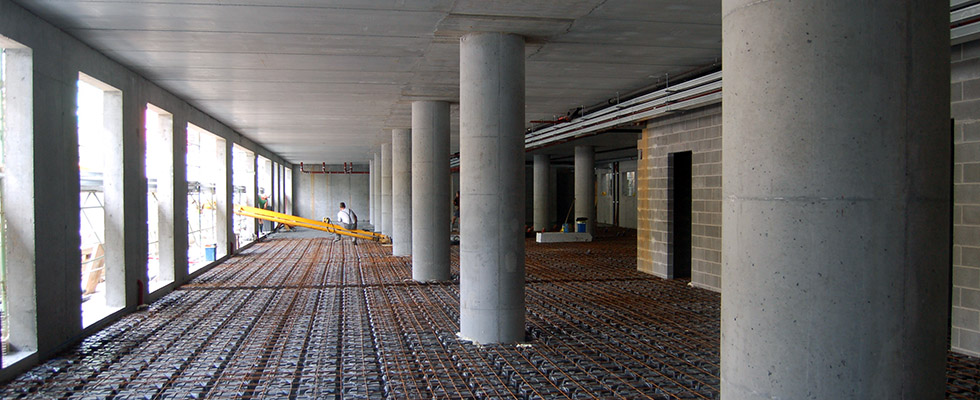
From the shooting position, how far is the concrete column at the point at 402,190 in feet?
58.4

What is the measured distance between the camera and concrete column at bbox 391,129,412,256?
17.8 metres

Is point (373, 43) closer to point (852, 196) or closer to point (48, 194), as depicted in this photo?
point (48, 194)

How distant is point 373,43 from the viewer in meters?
8.43

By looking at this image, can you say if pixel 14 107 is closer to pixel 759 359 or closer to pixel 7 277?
pixel 7 277

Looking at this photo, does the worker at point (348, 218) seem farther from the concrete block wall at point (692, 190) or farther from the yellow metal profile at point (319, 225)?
the concrete block wall at point (692, 190)

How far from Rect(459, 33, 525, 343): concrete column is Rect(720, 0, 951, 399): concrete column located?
4811 mm

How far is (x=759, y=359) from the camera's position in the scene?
290 centimetres

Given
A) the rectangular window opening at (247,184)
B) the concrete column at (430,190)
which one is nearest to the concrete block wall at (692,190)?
the concrete column at (430,190)

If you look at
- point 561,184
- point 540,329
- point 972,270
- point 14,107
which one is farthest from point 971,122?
point 561,184

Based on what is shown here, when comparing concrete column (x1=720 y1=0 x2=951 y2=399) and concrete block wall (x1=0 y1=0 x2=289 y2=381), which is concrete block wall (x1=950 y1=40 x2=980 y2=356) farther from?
concrete block wall (x1=0 y1=0 x2=289 y2=381)

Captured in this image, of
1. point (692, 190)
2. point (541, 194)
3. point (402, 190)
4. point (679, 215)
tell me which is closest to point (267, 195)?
point (541, 194)

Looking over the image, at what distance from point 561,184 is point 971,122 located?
1248 inches

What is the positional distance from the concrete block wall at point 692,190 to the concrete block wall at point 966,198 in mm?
4353

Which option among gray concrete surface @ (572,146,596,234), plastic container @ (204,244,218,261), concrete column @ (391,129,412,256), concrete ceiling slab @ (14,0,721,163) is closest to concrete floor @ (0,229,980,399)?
concrete ceiling slab @ (14,0,721,163)
